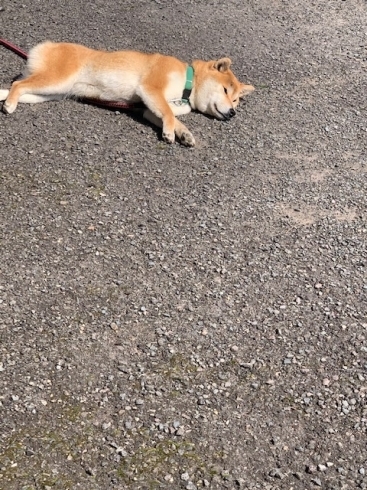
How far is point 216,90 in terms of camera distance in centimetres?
654

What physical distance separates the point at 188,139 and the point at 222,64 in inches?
49.2

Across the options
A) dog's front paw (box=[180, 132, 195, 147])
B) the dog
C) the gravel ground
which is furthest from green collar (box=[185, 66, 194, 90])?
dog's front paw (box=[180, 132, 195, 147])

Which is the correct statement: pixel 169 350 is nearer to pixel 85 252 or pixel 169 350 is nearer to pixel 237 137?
pixel 85 252

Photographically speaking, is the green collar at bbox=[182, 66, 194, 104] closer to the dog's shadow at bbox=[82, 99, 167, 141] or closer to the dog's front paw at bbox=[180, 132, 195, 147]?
the dog's shadow at bbox=[82, 99, 167, 141]

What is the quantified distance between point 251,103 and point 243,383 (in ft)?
12.9

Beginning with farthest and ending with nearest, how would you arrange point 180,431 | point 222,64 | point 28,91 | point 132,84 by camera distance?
point 222,64 → point 132,84 → point 28,91 → point 180,431

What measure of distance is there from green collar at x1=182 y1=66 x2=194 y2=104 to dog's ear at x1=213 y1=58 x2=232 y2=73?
266 millimetres

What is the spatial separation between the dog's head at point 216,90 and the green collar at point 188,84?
0.14 feet

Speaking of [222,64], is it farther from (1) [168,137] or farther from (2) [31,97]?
(2) [31,97]

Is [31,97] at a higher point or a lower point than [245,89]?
lower

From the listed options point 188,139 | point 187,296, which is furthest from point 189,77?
point 187,296

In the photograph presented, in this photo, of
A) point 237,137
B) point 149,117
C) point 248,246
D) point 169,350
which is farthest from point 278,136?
point 169,350

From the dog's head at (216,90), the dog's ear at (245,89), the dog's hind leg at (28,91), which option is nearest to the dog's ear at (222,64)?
the dog's head at (216,90)

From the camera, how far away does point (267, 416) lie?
11.7ft
